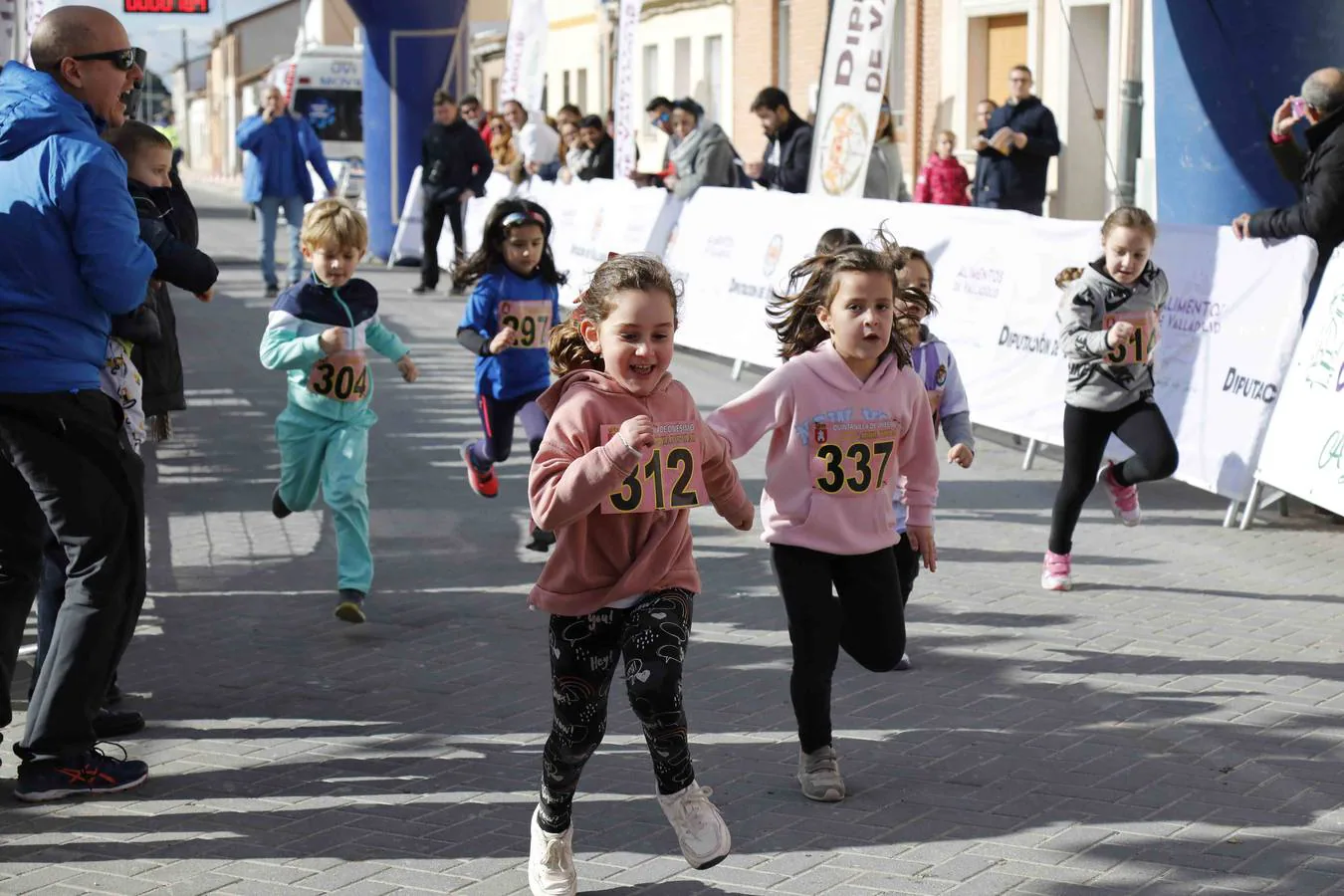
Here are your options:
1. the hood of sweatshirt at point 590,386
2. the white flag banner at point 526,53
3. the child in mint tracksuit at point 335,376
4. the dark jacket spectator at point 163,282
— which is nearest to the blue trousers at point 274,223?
the white flag banner at point 526,53

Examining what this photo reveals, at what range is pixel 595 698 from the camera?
472 cm

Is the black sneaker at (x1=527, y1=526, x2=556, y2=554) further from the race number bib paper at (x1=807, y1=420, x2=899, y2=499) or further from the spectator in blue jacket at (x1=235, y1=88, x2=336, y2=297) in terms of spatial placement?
the spectator in blue jacket at (x1=235, y1=88, x2=336, y2=297)

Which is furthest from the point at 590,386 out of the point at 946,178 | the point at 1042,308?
the point at 946,178

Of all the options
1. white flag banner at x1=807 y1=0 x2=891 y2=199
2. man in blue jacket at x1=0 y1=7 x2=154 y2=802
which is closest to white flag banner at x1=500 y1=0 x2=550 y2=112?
white flag banner at x1=807 y1=0 x2=891 y2=199

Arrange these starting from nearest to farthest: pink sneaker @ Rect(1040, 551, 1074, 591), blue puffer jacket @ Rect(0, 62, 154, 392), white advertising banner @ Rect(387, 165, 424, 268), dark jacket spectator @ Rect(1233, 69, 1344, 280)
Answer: blue puffer jacket @ Rect(0, 62, 154, 392) → pink sneaker @ Rect(1040, 551, 1074, 591) → dark jacket spectator @ Rect(1233, 69, 1344, 280) → white advertising banner @ Rect(387, 165, 424, 268)

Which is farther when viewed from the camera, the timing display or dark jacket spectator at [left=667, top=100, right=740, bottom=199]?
the timing display

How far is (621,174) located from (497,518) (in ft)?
36.1

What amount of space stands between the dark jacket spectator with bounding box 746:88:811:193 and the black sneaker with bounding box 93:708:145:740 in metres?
11.5

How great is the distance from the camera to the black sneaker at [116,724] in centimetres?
612

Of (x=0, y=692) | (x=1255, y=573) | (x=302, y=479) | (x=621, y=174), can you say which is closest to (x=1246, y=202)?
(x=1255, y=573)

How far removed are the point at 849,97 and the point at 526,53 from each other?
12.4 metres

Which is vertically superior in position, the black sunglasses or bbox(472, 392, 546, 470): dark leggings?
the black sunglasses

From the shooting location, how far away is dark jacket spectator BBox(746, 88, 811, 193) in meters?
17.1

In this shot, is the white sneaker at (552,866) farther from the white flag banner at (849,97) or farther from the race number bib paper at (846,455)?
the white flag banner at (849,97)
